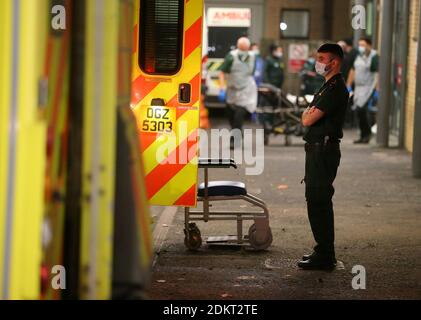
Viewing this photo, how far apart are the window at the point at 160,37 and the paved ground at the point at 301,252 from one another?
1724 mm

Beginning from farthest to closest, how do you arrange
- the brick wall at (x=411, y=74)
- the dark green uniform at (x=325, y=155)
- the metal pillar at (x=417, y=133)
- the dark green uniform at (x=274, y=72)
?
the dark green uniform at (x=274, y=72) < the brick wall at (x=411, y=74) < the metal pillar at (x=417, y=133) < the dark green uniform at (x=325, y=155)

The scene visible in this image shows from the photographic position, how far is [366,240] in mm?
10492

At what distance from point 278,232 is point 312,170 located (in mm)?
2083

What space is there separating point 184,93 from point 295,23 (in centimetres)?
2578

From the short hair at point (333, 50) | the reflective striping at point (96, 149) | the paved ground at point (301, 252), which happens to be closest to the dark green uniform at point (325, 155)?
the short hair at point (333, 50)

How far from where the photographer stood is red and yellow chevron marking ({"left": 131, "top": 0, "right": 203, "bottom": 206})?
9.47 m

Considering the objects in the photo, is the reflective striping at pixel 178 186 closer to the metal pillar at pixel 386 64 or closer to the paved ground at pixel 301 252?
the paved ground at pixel 301 252

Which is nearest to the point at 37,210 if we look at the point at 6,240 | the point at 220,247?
the point at 6,240

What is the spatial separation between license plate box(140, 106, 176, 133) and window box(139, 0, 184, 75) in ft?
1.09

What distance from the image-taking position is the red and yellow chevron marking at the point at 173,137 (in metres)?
9.47

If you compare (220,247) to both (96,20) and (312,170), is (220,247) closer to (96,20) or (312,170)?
(312,170)

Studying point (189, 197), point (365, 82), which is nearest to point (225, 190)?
point (189, 197)

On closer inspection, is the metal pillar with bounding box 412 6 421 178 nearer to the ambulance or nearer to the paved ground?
the paved ground

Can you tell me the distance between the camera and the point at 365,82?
69.5 ft
